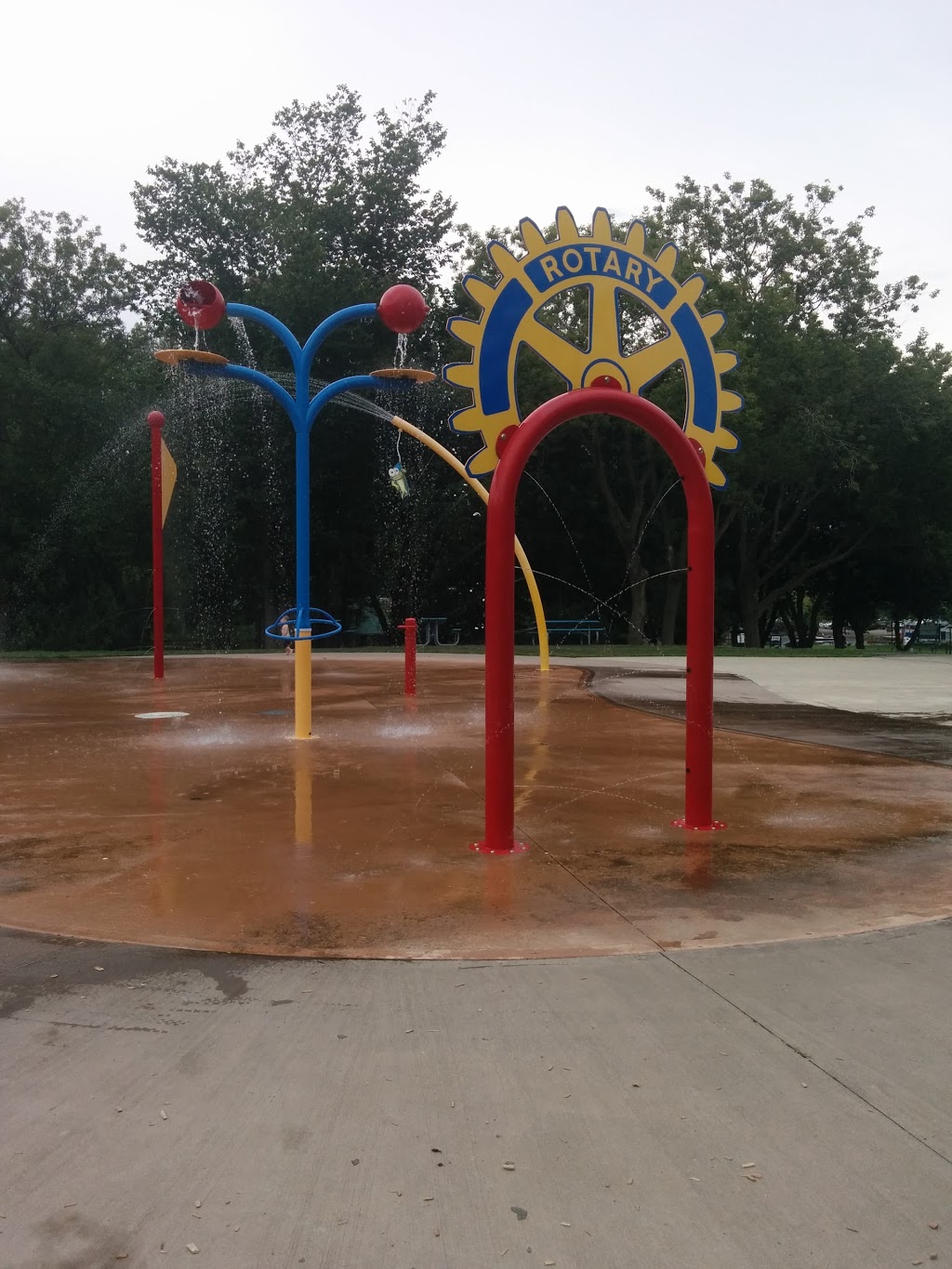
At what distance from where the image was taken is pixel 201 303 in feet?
29.1

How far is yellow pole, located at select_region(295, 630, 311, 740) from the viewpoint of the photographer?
401 inches

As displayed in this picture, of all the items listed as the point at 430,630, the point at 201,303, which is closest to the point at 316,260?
the point at 430,630

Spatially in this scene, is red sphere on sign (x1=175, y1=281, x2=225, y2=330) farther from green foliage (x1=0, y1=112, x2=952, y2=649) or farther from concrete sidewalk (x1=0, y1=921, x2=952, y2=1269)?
green foliage (x1=0, y1=112, x2=952, y2=649)

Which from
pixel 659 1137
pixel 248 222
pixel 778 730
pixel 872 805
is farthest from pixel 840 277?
pixel 659 1137

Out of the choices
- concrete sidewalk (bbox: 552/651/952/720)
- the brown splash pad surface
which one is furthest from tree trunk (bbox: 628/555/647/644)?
the brown splash pad surface

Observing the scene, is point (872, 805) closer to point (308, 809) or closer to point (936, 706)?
point (308, 809)

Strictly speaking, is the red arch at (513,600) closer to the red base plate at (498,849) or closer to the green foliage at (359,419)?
the red base plate at (498,849)

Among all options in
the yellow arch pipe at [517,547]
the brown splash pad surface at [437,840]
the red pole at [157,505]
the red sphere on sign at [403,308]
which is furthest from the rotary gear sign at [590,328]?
the red pole at [157,505]

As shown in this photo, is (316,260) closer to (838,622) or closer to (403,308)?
(403,308)

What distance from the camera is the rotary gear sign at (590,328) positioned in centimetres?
620

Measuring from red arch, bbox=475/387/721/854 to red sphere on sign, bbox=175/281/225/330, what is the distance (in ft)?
13.0

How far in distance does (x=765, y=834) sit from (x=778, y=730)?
196 inches

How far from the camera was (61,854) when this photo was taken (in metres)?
5.95

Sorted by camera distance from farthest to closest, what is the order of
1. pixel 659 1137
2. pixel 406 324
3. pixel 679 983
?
pixel 406 324
pixel 679 983
pixel 659 1137
